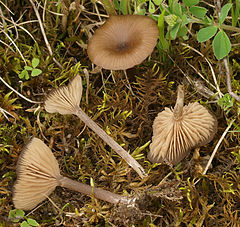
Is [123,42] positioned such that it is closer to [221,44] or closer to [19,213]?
[221,44]

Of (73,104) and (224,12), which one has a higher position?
(224,12)

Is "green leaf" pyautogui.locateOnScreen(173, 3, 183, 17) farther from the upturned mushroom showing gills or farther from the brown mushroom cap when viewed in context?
the upturned mushroom showing gills

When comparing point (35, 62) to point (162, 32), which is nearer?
point (162, 32)

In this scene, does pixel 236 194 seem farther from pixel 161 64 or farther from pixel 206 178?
pixel 161 64

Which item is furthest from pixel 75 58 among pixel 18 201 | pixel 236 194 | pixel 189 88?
pixel 236 194

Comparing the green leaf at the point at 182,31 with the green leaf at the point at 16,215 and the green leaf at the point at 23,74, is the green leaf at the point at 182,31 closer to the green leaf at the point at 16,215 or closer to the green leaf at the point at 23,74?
the green leaf at the point at 23,74

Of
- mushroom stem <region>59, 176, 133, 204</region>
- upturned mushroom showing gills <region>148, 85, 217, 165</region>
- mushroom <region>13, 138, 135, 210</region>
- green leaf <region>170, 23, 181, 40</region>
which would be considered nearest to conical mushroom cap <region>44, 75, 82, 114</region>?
mushroom <region>13, 138, 135, 210</region>

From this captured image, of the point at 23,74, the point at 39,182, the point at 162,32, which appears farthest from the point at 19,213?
the point at 162,32
